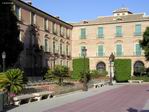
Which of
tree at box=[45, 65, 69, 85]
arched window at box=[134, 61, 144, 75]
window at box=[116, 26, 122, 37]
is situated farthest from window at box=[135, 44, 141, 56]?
tree at box=[45, 65, 69, 85]

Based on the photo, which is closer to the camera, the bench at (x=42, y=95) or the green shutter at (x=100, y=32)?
the bench at (x=42, y=95)

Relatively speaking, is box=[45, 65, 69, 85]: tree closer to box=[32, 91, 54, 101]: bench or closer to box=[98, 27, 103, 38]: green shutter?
box=[32, 91, 54, 101]: bench

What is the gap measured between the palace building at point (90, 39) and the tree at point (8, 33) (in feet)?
50.5


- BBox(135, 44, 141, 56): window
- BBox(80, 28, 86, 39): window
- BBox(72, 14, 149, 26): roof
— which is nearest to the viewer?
BBox(135, 44, 141, 56): window

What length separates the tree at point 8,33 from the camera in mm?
33156

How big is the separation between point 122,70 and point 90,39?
428 inches

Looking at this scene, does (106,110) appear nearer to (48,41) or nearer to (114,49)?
(48,41)

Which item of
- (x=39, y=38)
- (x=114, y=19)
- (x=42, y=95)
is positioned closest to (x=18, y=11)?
(x=39, y=38)

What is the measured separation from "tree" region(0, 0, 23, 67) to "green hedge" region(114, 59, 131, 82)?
82.9 ft

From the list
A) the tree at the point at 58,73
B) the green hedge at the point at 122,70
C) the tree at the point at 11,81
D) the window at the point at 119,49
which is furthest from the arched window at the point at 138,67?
the tree at the point at 11,81

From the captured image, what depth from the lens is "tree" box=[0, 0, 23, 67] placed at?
33.2 meters

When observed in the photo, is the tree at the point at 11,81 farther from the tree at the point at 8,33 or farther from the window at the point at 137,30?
the window at the point at 137,30

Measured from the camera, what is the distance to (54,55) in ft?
189

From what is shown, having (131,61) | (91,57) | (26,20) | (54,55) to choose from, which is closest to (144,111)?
(26,20)
